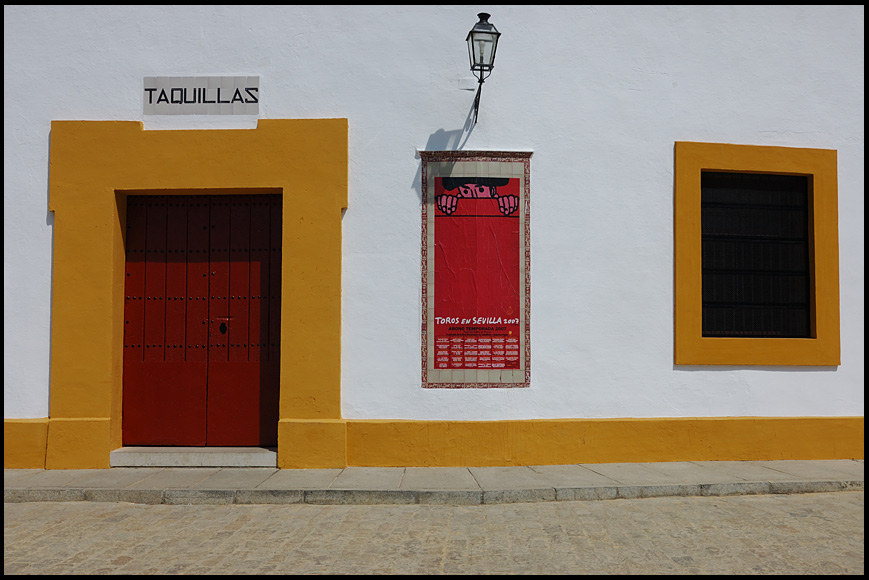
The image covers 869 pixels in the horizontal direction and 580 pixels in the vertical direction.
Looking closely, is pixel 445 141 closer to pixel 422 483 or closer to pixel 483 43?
pixel 483 43

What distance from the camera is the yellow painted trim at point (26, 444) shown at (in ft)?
23.5

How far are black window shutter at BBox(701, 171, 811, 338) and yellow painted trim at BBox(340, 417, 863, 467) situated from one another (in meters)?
1.03

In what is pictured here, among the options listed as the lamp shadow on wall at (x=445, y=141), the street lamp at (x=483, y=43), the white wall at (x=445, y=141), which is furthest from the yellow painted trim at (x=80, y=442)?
the street lamp at (x=483, y=43)

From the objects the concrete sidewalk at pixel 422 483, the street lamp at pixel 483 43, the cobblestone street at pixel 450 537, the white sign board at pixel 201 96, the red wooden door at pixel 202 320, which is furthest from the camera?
the red wooden door at pixel 202 320

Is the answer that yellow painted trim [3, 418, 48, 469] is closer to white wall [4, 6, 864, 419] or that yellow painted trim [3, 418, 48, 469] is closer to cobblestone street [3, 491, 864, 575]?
white wall [4, 6, 864, 419]

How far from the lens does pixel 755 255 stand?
7848mm

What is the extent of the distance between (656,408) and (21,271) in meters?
6.64

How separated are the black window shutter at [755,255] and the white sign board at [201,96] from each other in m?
4.86

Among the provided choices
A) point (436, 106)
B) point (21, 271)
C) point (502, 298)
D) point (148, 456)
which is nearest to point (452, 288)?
point (502, 298)

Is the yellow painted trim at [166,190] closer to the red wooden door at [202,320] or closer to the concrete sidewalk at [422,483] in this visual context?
the red wooden door at [202,320]

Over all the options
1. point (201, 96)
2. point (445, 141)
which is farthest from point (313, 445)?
point (201, 96)

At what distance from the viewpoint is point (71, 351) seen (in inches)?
287

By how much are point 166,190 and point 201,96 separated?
103 centimetres

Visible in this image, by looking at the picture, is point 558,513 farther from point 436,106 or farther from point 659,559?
point 436,106
